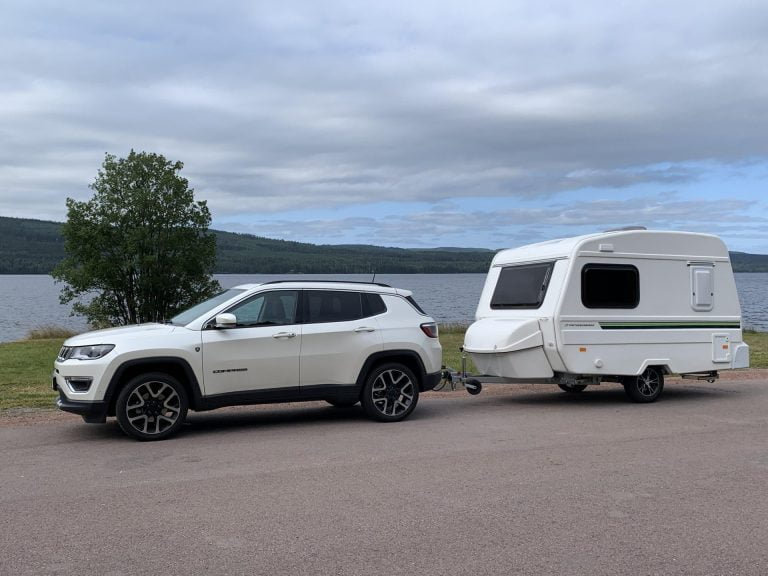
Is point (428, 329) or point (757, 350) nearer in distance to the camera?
point (428, 329)

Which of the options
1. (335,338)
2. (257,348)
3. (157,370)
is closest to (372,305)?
(335,338)

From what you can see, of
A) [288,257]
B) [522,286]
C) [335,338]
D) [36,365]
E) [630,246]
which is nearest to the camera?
[335,338]

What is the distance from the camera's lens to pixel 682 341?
12.5 m

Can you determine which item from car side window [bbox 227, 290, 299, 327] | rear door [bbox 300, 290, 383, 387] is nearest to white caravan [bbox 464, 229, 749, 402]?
rear door [bbox 300, 290, 383, 387]

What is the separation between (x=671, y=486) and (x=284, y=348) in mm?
4730

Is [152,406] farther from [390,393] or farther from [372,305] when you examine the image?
[372,305]

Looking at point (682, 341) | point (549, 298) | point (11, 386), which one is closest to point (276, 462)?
point (549, 298)

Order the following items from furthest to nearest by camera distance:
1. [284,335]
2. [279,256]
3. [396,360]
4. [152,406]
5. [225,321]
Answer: [279,256] → [396,360] → [284,335] → [225,321] → [152,406]

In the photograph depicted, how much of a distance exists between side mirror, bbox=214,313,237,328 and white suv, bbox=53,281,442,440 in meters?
0.01

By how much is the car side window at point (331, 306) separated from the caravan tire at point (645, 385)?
4607 mm

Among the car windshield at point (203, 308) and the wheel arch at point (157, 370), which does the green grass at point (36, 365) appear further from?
the wheel arch at point (157, 370)

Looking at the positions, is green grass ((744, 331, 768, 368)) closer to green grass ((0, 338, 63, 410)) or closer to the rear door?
the rear door

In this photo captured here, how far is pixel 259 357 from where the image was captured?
956 centimetres

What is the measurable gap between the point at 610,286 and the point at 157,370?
6.66 metres
